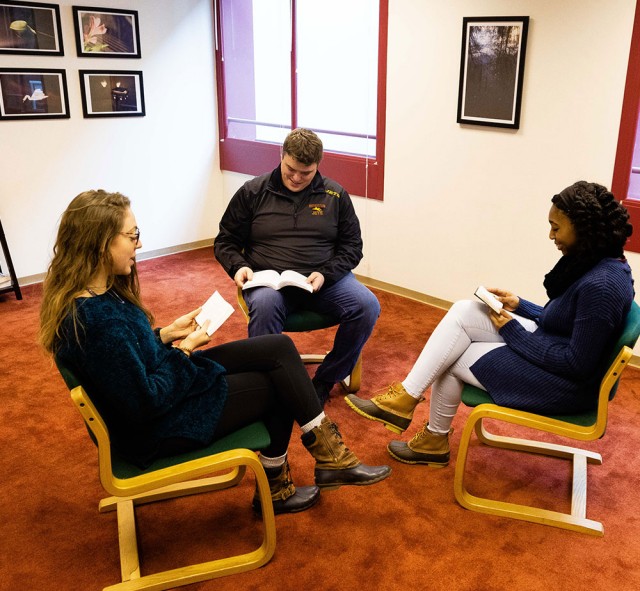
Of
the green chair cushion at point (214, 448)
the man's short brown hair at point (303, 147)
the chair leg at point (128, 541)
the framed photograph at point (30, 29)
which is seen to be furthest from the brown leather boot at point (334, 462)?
the framed photograph at point (30, 29)

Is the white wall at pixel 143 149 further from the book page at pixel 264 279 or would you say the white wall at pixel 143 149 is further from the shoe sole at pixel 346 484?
the shoe sole at pixel 346 484

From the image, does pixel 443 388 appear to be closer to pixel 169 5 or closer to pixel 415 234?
pixel 415 234

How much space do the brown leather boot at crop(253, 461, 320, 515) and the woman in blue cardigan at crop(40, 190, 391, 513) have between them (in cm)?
3

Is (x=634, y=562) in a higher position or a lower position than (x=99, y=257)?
lower

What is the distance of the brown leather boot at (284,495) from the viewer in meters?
2.36

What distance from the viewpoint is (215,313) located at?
2.27 metres

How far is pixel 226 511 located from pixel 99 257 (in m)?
1.01

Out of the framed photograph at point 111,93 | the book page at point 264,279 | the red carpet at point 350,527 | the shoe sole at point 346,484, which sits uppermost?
the framed photograph at point 111,93

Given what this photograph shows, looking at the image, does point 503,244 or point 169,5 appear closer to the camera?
point 503,244

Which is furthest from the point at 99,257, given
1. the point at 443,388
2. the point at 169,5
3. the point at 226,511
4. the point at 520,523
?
the point at 169,5

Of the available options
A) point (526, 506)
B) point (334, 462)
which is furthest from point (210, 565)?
point (526, 506)

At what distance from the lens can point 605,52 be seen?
3.32 m

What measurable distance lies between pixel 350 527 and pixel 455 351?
706 millimetres

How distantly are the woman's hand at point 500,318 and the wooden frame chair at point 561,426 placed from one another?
237mm
